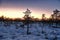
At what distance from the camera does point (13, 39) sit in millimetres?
20203

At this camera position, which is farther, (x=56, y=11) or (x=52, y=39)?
(x=56, y=11)

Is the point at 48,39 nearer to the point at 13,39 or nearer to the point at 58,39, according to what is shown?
the point at 58,39

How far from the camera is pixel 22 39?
20250 mm

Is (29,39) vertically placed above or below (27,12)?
below

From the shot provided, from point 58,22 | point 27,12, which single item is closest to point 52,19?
point 58,22

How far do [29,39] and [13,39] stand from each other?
5.75 feet

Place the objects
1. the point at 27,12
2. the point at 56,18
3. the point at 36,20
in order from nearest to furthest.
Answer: the point at 27,12 < the point at 56,18 < the point at 36,20

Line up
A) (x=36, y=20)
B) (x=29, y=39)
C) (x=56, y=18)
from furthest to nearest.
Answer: (x=36, y=20)
(x=56, y=18)
(x=29, y=39)

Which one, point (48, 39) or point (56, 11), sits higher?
point (56, 11)

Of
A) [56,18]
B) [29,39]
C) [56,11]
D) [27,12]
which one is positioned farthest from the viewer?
[56,18]

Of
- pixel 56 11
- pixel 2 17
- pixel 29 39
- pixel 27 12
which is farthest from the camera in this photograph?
pixel 2 17

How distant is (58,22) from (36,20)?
17.6 metres

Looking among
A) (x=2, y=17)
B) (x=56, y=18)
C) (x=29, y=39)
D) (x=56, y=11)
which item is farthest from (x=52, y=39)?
(x=2, y=17)

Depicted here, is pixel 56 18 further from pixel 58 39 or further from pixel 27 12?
pixel 58 39
